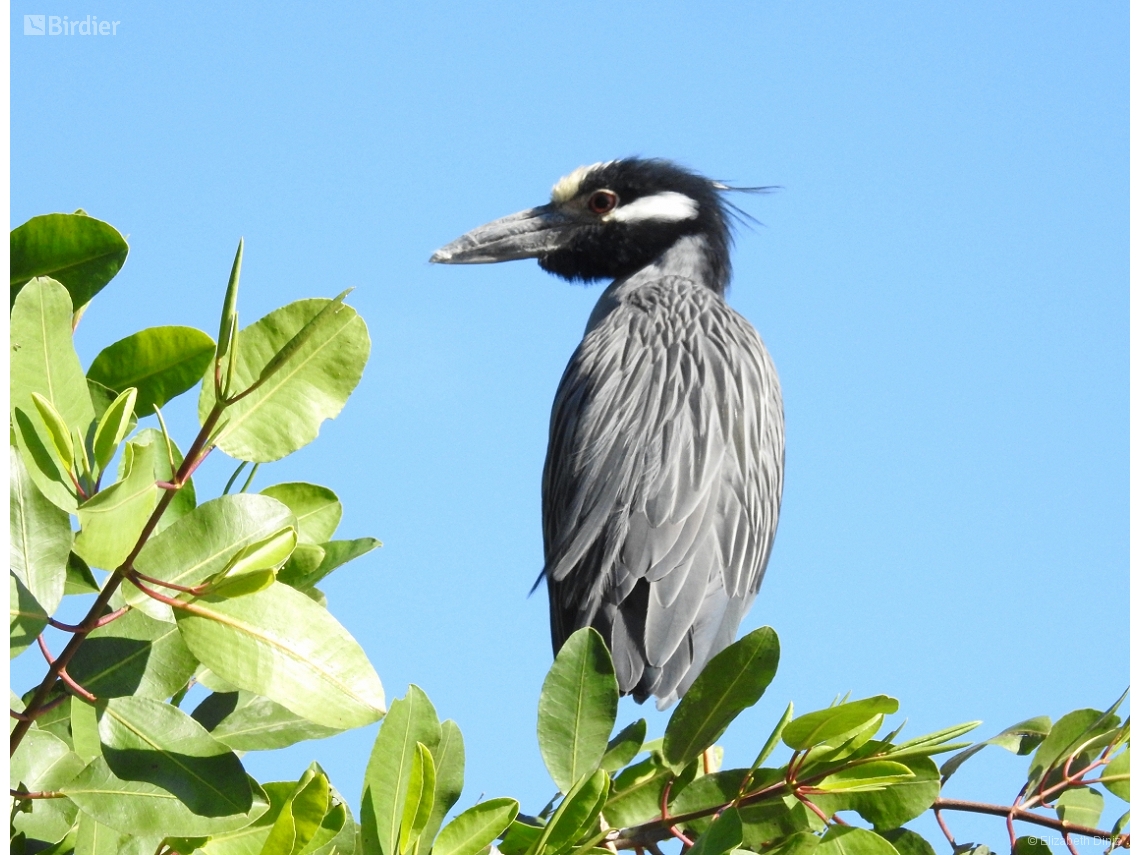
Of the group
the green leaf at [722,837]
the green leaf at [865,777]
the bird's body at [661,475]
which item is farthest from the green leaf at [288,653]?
the bird's body at [661,475]

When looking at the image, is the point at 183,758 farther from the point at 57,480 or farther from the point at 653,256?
the point at 653,256

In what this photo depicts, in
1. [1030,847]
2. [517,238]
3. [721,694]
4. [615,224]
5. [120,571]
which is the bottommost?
[1030,847]

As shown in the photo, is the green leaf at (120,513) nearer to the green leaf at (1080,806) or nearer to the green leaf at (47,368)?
the green leaf at (47,368)

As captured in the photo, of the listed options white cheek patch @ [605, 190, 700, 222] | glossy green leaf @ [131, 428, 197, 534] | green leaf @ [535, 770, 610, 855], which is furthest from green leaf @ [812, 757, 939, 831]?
white cheek patch @ [605, 190, 700, 222]

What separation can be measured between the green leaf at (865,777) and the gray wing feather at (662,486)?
2.02m

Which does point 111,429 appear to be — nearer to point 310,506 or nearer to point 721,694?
point 310,506

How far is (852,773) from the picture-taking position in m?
1.51

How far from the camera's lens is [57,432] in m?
1.07

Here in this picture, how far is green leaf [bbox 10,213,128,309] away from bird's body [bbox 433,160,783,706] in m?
2.36

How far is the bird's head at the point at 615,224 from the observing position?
5938 mm

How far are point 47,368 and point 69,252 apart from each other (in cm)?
31

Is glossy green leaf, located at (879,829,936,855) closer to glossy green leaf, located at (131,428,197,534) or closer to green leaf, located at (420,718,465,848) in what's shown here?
green leaf, located at (420,718,465,848)

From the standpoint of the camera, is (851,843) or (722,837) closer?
(722,837)

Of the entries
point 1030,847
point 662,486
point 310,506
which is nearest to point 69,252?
point 310,506
